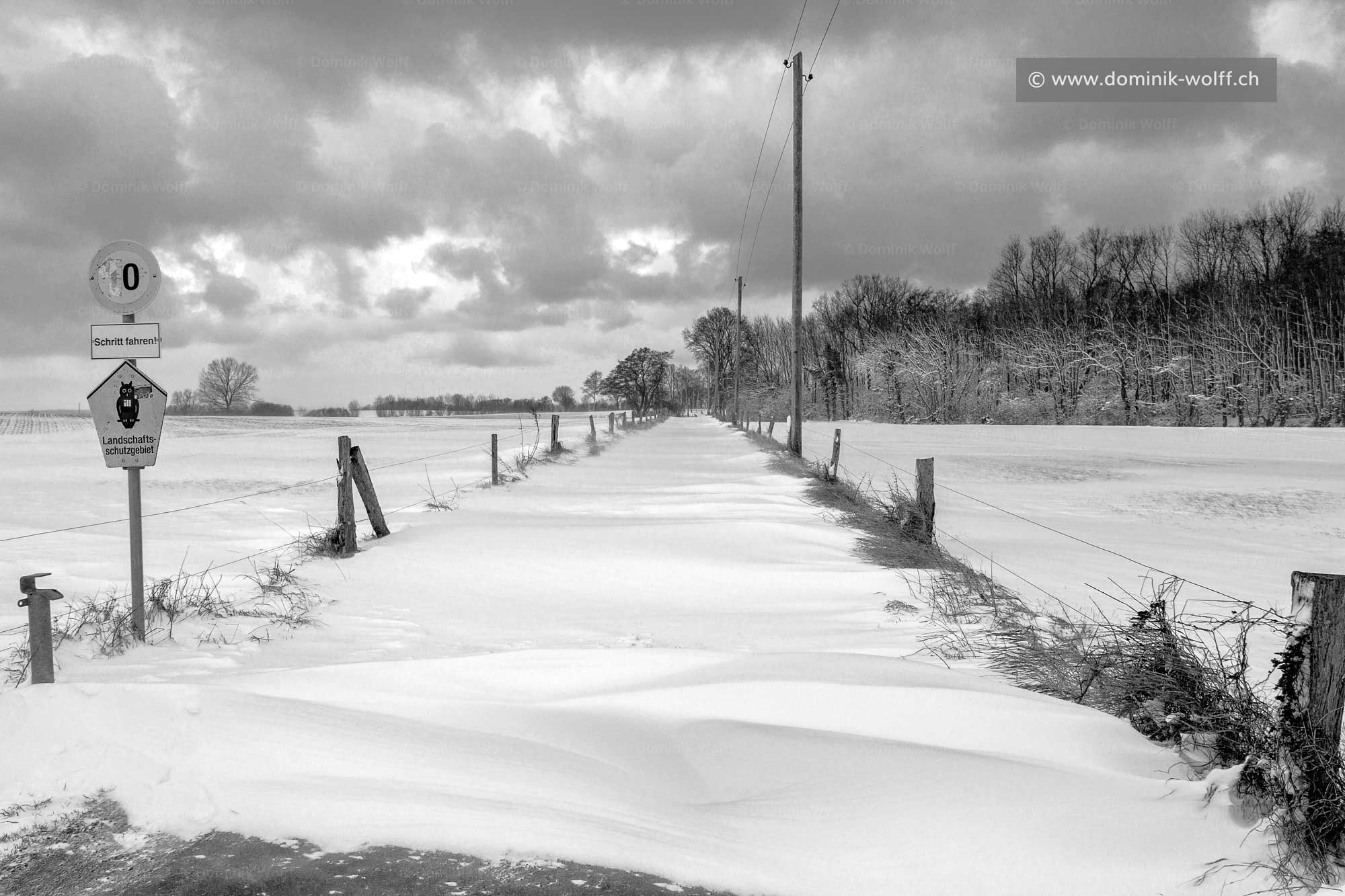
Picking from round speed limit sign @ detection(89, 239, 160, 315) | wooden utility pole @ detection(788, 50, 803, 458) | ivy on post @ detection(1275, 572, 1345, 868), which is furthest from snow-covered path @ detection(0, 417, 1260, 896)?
wooden utility pole @ detection(788, 50, 803, 458)

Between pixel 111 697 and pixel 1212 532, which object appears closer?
pixel 111 697

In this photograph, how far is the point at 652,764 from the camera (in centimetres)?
320

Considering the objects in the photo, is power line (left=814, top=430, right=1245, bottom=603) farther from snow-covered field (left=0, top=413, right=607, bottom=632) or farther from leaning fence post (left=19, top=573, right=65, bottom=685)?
snow-covered field (left=0, top=413, right=607, bottom=632)

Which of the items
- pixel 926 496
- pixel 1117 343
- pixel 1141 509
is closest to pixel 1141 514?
pixel 1141 509

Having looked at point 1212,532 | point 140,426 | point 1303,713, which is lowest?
point 1212,532

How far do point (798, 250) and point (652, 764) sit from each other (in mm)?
18069

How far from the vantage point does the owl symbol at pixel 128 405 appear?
201 inches

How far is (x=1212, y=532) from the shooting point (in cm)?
1152

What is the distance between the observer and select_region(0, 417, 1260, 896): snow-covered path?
8.63ft

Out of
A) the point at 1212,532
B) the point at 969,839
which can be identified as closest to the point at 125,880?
the point at 969,839

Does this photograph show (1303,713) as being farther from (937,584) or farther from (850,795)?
(937,584)

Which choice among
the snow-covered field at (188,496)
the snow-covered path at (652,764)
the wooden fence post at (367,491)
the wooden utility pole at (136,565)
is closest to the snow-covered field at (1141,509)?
the snow-covered path at (652,764)

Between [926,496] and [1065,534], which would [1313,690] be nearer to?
[926,496]

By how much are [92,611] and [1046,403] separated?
5755 cm
